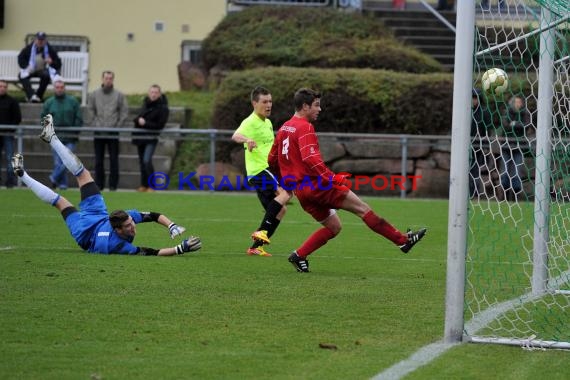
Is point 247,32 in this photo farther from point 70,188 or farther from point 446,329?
point 446,329

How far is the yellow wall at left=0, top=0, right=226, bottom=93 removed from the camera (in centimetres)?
3186

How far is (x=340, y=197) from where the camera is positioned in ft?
37.0

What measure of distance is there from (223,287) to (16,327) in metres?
2.54

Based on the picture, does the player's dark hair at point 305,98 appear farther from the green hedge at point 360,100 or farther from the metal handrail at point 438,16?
the metal handrail at point 438,16

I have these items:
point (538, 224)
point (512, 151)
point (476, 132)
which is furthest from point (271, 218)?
point (512, 151)

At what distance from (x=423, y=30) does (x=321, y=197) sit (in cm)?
1936

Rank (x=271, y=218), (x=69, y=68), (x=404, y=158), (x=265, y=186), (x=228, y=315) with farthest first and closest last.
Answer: (x=69, y=68), (x=404, y=158), (x=265, y=186), (x=271, y=218), (x=228, y=315)

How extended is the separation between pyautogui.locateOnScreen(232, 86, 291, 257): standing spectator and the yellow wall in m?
17.7

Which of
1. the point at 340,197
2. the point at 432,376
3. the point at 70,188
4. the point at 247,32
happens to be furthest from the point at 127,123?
the point at 432,376

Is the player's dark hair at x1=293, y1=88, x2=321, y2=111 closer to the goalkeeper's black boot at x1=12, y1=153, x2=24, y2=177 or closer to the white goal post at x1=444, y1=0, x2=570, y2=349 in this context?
the white goal post at x1=444, y1=0, x2=570, y2=349

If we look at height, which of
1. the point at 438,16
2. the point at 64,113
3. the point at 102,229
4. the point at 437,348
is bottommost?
the point at 437,348

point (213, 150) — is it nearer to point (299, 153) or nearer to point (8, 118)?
point (8, 118)

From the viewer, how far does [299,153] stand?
1141cm

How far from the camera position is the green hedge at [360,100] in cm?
2459
